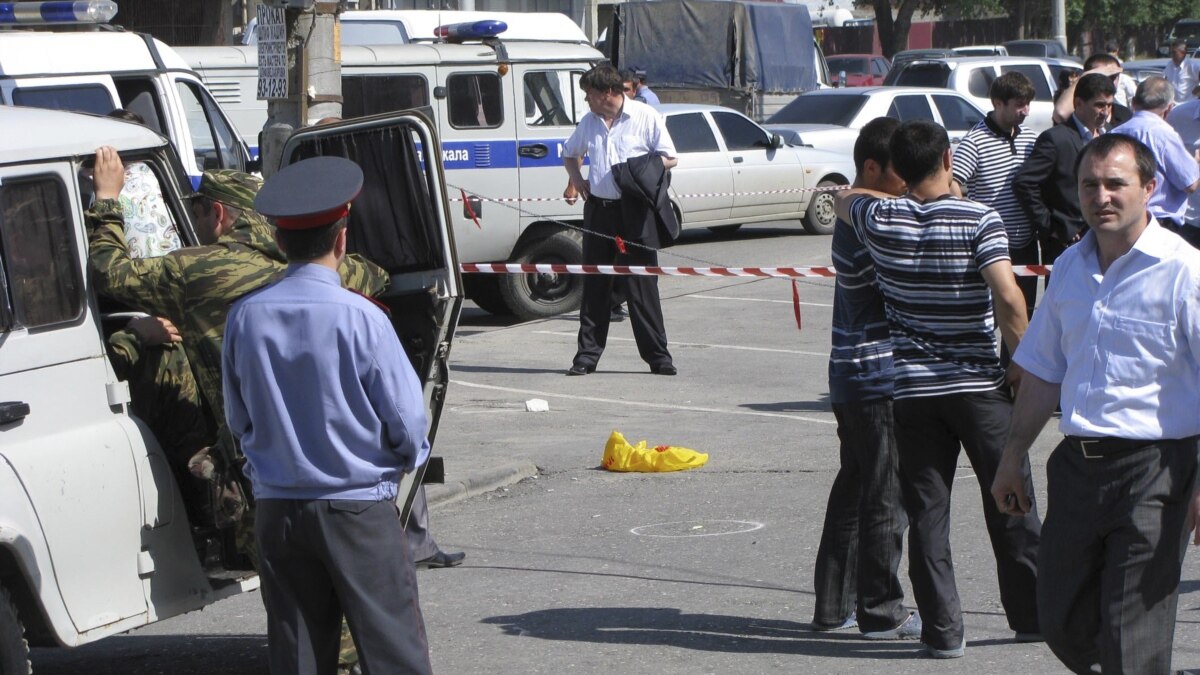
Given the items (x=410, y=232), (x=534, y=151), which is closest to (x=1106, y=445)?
(x=410, y=232)

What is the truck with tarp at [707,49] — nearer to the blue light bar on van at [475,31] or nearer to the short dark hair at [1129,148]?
the blue light bar on van at [475,31]

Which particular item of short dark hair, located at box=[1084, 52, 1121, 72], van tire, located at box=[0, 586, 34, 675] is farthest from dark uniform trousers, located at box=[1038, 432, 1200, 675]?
short dark hair, located at box=[1084, 52, 1121, 72]

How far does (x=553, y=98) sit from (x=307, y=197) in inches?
410

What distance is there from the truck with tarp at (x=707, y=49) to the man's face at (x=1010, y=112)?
703 inches

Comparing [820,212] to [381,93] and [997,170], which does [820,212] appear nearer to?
[381,93]

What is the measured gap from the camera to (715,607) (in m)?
6.41

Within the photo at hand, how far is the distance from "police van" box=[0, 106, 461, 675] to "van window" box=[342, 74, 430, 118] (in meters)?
8.57

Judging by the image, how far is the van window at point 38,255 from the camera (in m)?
4.69

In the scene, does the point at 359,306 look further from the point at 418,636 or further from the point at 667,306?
the point at 667,306

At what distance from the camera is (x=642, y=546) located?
740cm

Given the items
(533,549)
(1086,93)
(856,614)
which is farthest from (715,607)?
(1086,93)

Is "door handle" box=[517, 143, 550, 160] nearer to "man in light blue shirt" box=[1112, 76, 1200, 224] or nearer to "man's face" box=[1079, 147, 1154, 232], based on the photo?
"man in light blue shirt" box=[1112, 76, 1200, 224]

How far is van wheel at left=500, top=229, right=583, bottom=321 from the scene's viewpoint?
14.2m

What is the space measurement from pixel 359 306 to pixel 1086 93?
6.83 meters
